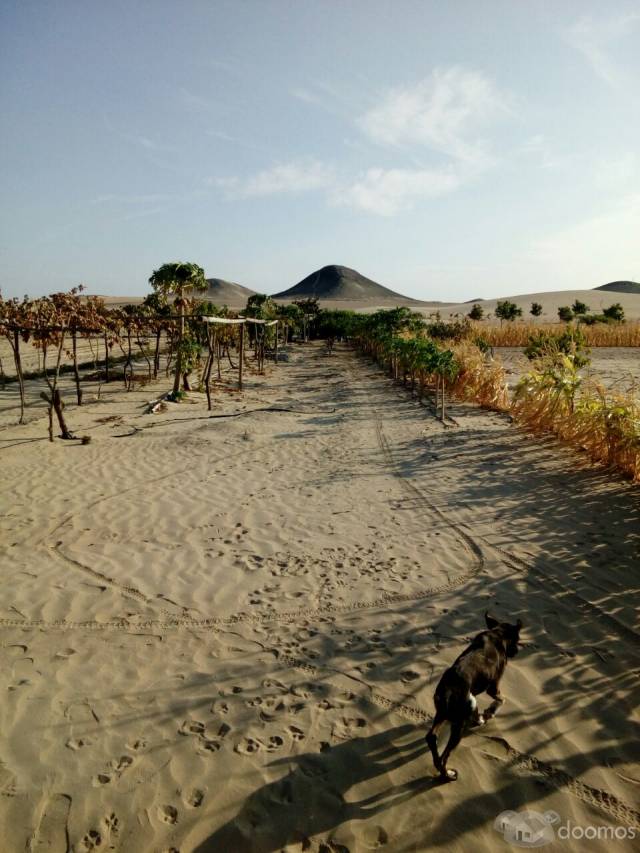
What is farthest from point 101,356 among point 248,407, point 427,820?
point 427,820

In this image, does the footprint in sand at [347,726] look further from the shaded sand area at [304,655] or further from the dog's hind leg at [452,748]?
the dog's hind leg at [452,748]

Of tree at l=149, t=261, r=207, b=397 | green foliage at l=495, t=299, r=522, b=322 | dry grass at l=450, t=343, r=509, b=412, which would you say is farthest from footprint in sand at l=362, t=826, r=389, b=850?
green foliage at l=495, t=299, r=522, b=322

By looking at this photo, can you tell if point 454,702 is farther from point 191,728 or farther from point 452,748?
point 191,728

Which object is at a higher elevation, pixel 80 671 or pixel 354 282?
pixel 354 282

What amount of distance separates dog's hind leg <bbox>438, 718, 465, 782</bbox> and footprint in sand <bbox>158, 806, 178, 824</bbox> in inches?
52.1

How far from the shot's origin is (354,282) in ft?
518

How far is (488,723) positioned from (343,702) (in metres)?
0.86

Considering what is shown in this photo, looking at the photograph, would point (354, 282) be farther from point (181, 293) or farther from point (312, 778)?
point (312, 778)

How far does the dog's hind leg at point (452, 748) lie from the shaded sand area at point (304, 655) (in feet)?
0.21

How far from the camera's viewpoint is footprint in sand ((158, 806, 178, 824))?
8.04ft

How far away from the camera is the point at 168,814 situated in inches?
97.6

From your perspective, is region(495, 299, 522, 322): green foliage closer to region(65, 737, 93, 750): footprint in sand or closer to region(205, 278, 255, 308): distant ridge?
region(65, 737, 93, 750): footprint in sand

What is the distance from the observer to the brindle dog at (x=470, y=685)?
96.7 inches

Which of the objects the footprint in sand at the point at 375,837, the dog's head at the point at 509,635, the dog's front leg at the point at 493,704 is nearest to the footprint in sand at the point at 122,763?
the footprint in sand at the point at 375,837
